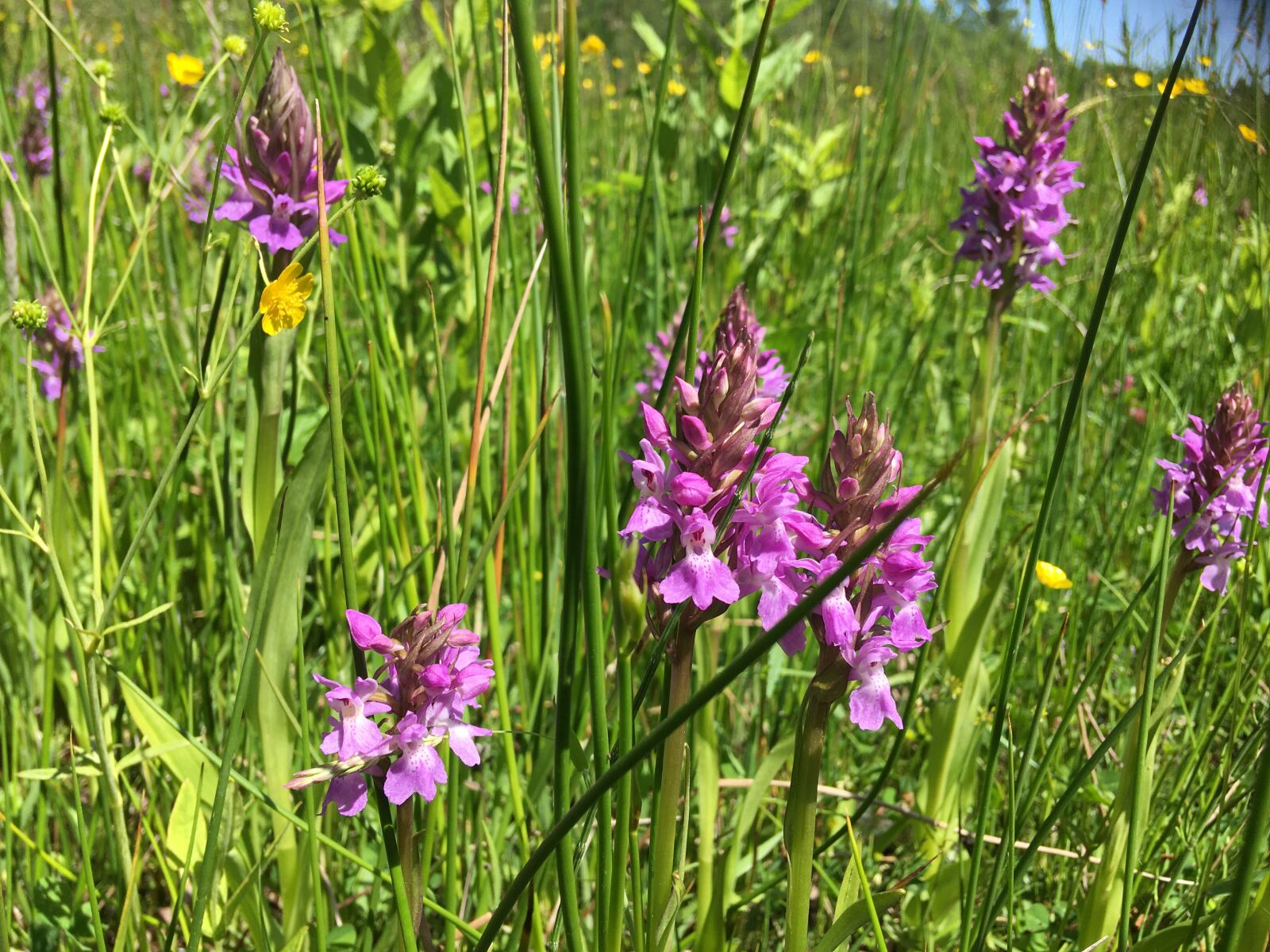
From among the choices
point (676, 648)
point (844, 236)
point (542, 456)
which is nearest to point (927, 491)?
point (676, 648)

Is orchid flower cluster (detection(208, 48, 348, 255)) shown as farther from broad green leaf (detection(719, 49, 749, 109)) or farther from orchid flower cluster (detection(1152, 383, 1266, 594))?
broad green leaf (detection(719, 49, 749, 109))

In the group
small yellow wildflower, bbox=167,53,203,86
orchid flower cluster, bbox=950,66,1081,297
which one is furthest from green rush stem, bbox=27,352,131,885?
orchid flower cluster, bbox=950,66,1081,297

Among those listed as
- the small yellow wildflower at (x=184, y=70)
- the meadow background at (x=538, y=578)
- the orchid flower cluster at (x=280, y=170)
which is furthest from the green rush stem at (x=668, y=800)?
the small yellow wildflower at (x=184, y=70)

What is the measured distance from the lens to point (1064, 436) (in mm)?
632

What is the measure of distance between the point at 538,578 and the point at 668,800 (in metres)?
1.13

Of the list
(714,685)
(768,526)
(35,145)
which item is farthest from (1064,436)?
(35,145)

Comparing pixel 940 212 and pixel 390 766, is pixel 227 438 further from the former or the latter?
pixel 940 212

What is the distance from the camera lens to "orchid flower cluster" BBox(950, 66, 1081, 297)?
1.76 meters

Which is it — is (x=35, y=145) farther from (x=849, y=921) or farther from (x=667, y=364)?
(x=849, y=921)

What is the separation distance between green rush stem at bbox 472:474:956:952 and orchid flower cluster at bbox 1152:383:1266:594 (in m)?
0.91

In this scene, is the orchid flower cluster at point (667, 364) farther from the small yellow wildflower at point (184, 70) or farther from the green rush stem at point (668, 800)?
the small yellow wildflower at point (184, 70)

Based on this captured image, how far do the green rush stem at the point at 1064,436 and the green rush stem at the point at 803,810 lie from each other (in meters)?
0.12

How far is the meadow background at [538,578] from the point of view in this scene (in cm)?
75

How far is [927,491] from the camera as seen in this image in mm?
412
